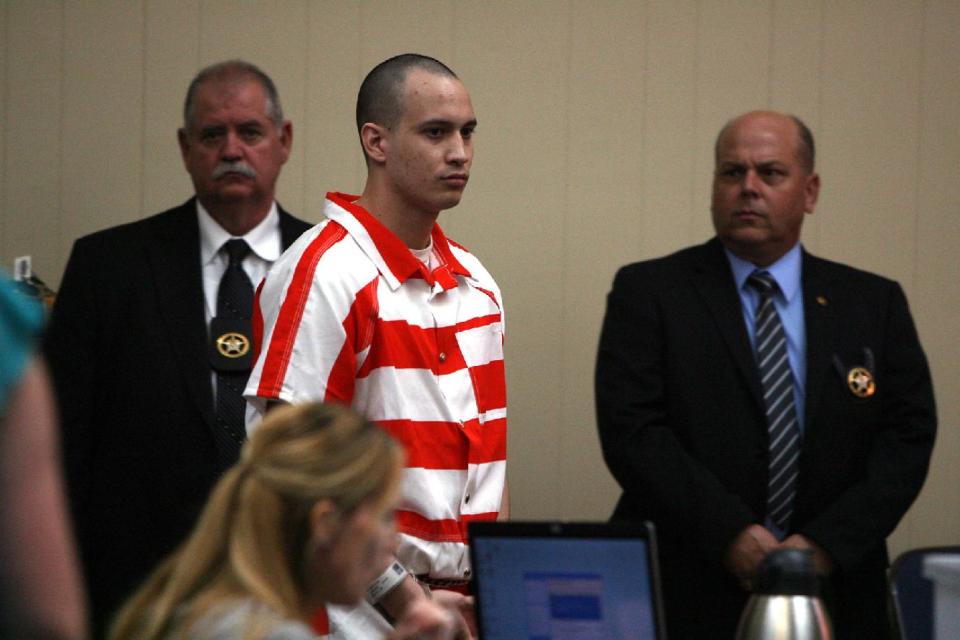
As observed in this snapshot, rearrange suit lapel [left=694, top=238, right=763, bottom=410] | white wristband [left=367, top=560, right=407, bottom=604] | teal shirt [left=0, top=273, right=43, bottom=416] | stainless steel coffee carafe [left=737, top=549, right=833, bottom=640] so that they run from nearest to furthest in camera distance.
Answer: teal shirt [left=0, top=273, right=43, bottom=416] < stainless steel coffee carafe [left=737, top=549, right=833, bottom=640] < white wristband [left=367, top=560, right=407, bottom=604] < suit lapel [left=694, top=238, right=763, bottom=410]

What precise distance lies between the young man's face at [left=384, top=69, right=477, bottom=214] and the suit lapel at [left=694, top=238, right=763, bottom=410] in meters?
0.81

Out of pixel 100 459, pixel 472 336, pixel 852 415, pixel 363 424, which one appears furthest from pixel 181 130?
pixel 363 424

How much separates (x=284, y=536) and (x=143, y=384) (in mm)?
1754

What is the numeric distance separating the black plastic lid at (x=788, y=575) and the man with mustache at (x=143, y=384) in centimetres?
A: 140

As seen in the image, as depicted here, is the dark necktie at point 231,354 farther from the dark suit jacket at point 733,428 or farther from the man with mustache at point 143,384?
the dark suit jacket at point 733,428

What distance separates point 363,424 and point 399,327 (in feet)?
3.23

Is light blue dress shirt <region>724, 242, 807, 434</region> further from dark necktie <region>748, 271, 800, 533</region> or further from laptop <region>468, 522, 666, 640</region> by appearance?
laptop <region>468, 522, 666, 640</region>

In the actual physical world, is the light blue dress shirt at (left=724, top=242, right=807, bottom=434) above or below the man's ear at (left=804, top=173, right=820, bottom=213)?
below

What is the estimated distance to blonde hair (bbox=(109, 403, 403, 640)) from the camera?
173 cm

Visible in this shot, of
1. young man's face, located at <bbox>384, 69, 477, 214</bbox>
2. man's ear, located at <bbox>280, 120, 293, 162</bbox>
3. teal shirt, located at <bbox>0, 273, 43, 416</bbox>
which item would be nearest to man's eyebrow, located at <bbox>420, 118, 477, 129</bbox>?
young man's face, located at <bbox>384, 69, 477, 214</bbox>

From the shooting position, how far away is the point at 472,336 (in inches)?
116

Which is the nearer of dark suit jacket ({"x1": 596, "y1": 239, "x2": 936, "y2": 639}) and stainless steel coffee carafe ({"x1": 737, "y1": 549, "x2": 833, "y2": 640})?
stainless steel coffee carafe ({"x1": 737, "y1": 549, "x2": 833, "y2": 640})

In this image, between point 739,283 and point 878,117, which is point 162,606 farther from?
point 878,117

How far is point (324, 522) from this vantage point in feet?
5.78
